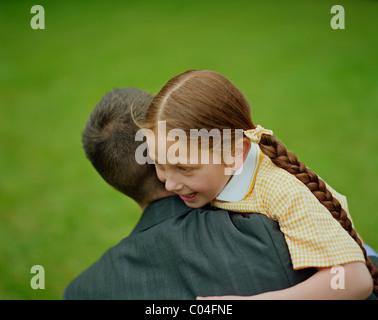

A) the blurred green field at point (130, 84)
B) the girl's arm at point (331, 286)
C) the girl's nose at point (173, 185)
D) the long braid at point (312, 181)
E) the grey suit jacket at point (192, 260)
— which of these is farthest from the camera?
the blurred green field at point (130, 84)

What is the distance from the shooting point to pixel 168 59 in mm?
9383

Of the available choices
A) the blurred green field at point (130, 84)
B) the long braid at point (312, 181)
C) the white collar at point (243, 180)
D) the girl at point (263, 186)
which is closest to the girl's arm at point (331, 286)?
the girl at point (263, 186)

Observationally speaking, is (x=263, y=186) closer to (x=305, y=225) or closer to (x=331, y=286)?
(x=305, y=225)

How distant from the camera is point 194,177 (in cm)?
211

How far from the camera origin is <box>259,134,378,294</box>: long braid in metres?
2.03

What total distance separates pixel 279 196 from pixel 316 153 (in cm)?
474

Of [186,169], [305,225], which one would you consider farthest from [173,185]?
[305,225]

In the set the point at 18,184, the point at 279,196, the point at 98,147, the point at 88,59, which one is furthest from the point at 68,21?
the point at 279,196

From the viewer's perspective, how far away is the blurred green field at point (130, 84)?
5273mm

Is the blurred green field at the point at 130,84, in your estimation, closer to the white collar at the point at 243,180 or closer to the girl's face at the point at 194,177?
the girl's face at the point at 194,177

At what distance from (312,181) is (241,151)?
36cm

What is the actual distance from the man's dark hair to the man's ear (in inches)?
19.5

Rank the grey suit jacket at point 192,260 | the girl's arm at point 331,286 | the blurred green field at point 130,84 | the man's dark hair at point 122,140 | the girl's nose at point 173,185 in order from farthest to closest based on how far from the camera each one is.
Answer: the blurred green field at point 130,84, the man's dark hair at point 122,140, the girl's nose at point 173,185, the grey suit jacket at point 192,260, the girl's arm at point 331,286

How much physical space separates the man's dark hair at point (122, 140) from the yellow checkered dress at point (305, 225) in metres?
0.74
